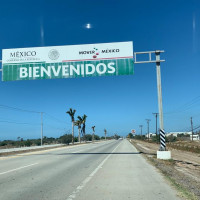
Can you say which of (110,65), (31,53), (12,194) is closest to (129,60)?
(110,65)

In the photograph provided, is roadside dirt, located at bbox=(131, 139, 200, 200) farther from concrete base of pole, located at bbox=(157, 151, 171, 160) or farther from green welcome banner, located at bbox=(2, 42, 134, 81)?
green welcome banner, located at bbox=(2, 42, 134, 81)

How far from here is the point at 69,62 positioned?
18.5 meters

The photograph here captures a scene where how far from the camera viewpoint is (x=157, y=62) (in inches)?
719

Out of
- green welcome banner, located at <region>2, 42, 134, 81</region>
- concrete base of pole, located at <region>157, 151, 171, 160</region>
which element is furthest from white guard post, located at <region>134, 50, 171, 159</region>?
green welcome banner, located at <region>2, 42, 134, 81</region>

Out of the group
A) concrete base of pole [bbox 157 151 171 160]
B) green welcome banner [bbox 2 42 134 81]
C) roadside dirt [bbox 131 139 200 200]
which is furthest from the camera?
green welcome banner [bbox 2 42 134 81]

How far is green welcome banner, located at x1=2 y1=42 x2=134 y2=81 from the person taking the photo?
18.1 meters

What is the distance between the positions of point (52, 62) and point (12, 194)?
521 inches

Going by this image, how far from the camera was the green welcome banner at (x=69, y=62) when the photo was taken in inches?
714

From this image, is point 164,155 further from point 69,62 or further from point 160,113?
point 69,62

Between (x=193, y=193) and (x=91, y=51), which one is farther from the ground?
(x=91, y=51)

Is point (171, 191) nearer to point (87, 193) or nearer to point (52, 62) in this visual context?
point (87, 193)

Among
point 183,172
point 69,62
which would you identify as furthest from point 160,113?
point 69,62

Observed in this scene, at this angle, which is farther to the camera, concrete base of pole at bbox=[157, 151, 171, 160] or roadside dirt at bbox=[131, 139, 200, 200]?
concrete base of pole at bbox=[157, 151, 171, 160]

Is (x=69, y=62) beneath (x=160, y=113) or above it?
above
